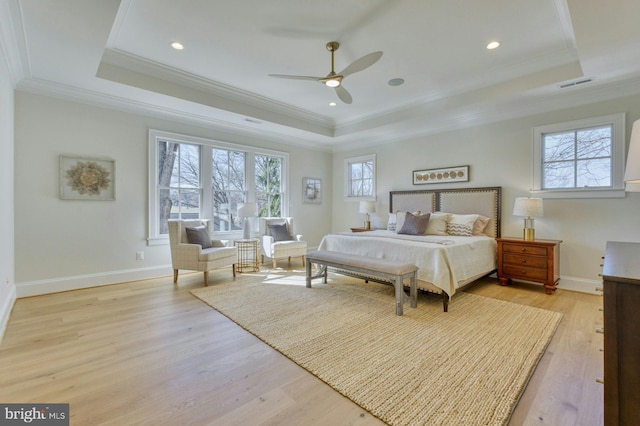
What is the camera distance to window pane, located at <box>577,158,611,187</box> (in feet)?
12.1

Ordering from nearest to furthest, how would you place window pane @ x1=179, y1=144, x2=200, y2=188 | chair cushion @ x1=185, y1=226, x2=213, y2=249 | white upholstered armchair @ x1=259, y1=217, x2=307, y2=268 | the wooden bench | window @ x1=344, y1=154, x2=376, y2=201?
the wooden bench
chair cushion @ x1=185, y1=226, x2=213, y2=249
window pane @ x1=179, y1=144, x2=200, y2=188
white upholstered armchair @ x1=259, y1=217, x2=307, y2=268
window @ x1=344, y1=154, x2=376, y2=201

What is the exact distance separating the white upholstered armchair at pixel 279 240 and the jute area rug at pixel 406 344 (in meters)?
1.35

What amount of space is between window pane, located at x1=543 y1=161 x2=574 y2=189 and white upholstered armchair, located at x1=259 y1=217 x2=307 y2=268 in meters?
4.02

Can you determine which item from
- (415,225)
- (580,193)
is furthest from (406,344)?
(580,193)

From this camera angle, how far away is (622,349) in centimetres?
104

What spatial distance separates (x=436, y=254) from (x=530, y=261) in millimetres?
1722

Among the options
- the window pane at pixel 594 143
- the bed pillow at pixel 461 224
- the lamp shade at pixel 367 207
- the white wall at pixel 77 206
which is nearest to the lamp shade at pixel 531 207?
the bed pillow at pixel 461 224

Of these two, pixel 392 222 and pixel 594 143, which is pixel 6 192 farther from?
pixel 594 143

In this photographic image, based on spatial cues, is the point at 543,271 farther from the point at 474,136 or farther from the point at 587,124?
the point at 474,136

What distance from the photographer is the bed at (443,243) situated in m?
3.13

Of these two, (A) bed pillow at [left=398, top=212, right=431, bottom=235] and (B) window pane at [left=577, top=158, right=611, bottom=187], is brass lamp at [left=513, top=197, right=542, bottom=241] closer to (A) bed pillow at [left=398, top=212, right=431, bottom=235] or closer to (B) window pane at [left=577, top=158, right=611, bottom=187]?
(B) window pane at [left=577, top=158, right=611, bottom=187]

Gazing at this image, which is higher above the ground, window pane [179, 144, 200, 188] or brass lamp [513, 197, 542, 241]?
window pane [179, 144, 200, 188]

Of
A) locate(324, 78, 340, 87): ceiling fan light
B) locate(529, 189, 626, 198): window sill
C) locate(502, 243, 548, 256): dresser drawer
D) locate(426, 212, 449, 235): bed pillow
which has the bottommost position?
locate(502, 243, 548, 256): dresser drawer

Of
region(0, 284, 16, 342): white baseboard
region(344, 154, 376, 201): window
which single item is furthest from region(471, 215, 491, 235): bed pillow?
region(0, 284, 16, 342): white baseboard
